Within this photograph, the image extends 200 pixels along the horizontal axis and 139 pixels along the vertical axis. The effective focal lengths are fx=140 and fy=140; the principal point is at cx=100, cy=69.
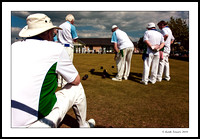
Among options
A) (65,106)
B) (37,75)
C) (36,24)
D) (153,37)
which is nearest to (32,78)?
(37,75)

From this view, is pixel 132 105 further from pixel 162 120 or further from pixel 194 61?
pixel 194 61

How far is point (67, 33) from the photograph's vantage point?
209 inches

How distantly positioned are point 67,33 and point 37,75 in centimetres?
407

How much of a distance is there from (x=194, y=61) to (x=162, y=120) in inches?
60.5

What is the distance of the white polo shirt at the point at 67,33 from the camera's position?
5.27m

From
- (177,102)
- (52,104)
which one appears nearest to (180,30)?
(177,102)

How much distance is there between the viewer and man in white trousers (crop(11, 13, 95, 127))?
151 centimetres

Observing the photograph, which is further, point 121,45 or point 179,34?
point 179,34

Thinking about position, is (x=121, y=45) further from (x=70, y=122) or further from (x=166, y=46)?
(x=70, y=122)

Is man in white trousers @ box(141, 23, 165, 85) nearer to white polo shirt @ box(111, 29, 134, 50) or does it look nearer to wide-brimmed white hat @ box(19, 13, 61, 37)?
white polo shirt @ box(111, 29, 134, 50)

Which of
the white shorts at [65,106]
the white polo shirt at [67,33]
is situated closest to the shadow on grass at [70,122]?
the white shorts at [65,106]

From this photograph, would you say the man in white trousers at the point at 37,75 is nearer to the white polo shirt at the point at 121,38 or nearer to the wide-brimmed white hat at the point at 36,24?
the wide-brimmed white hat at the point at 36,24

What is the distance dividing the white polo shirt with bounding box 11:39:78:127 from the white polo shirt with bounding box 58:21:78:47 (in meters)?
3.72

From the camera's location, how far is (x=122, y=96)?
435 centimetres
